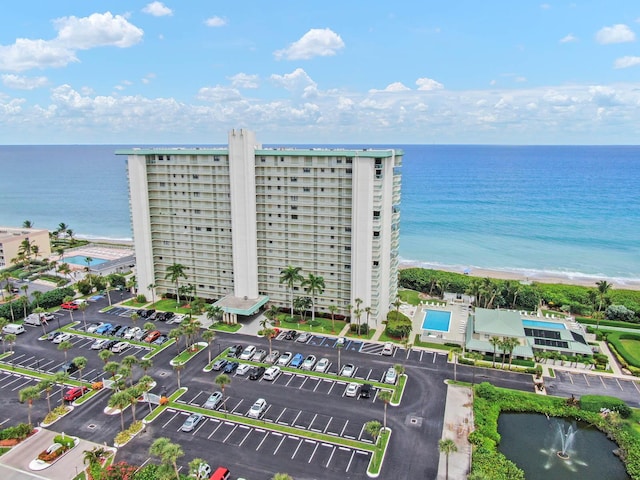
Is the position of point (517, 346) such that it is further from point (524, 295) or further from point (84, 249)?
point (84, 249)

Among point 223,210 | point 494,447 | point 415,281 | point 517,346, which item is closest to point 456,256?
point 415,281

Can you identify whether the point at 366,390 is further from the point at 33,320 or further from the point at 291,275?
the point at 33,320

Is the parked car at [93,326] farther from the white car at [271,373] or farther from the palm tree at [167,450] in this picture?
the palm tree at [167,450]

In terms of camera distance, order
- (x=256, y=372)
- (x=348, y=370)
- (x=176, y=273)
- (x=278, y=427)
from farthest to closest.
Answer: (x=176, y=273) → (x=348, y=370) → (x=256, y=372) → (x=278, y=427)

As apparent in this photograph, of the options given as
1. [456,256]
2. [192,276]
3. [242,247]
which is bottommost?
[456,256]

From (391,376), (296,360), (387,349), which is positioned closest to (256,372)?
(296,360)

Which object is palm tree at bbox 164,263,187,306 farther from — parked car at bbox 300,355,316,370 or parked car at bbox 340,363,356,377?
parked car at bbox 340,363,356,377
